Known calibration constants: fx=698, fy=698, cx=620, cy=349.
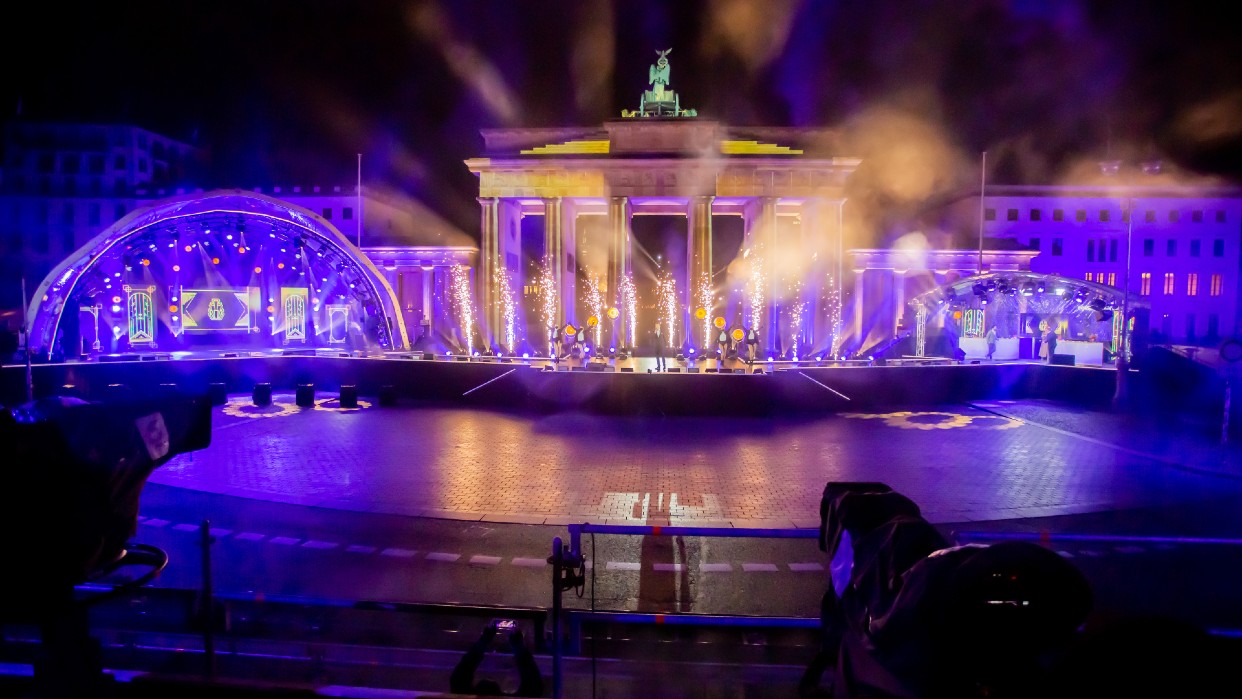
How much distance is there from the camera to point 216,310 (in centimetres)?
3931

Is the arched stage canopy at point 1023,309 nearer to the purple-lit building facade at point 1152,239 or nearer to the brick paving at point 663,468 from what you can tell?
the brick paving at point 663,468

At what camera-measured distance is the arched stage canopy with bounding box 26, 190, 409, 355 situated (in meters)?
23.1

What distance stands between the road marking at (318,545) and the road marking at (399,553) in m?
0.73

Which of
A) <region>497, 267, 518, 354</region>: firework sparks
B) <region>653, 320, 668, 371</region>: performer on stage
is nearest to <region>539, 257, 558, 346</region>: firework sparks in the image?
<region>497, 267, 518, 354</region>: firework sparks

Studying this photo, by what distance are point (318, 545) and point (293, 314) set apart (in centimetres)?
3883

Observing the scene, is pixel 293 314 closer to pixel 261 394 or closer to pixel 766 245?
pixel 261 394

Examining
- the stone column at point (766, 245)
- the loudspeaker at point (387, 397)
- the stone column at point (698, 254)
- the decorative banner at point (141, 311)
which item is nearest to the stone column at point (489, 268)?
the stone column at point (698, 254)

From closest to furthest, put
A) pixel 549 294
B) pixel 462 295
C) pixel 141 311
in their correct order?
pixel 141 311 → pixel 549 294 → pixel 462 295

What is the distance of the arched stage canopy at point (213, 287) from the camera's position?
75.9 feet

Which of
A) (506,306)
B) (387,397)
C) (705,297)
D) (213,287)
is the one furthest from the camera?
(506,306)

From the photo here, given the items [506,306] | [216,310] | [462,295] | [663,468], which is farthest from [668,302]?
[663,468]

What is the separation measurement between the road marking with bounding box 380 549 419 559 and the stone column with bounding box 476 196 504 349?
34680mm

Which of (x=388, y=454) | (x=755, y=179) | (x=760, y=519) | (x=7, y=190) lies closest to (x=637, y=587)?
(x=760, y=519)

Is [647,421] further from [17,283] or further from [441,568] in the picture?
[17,283]
